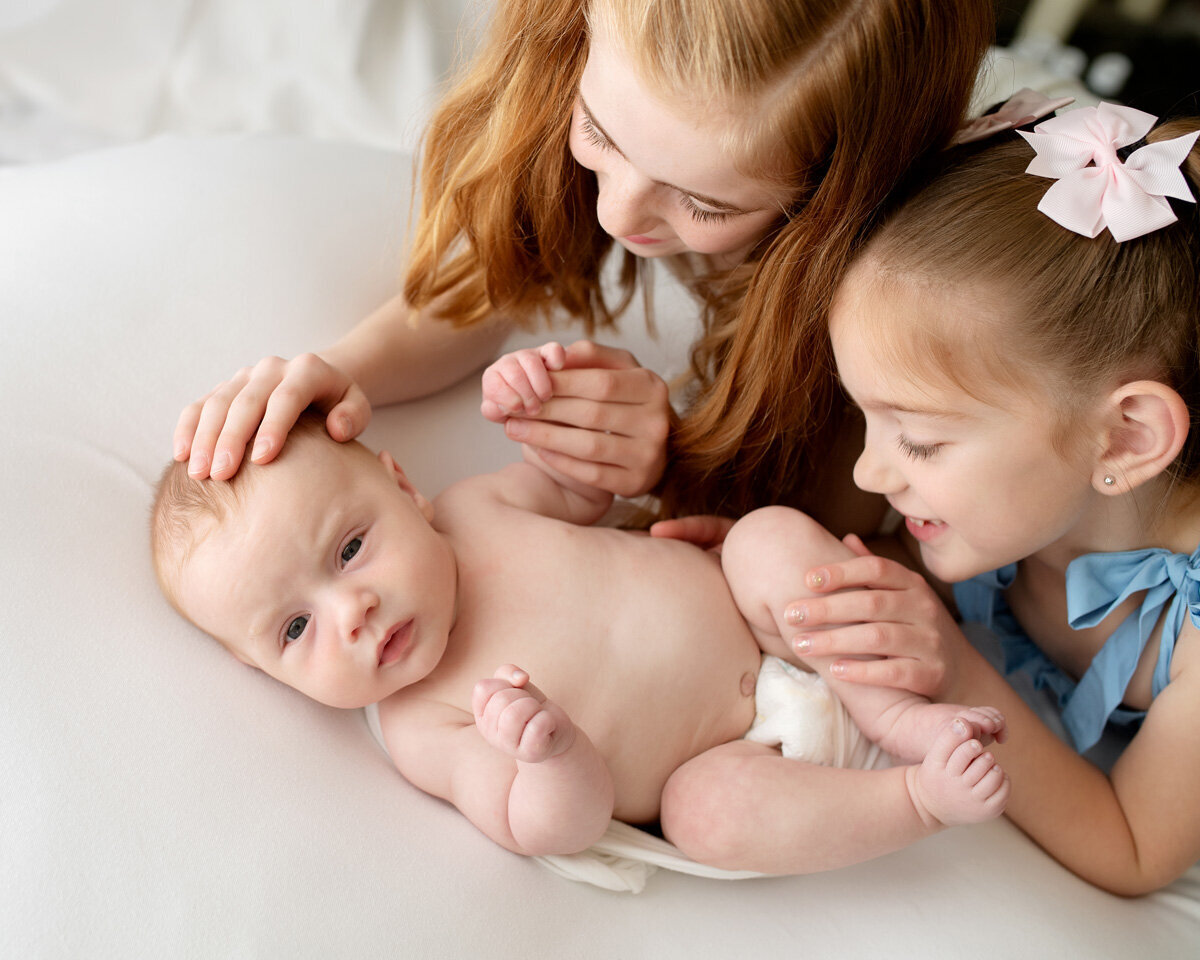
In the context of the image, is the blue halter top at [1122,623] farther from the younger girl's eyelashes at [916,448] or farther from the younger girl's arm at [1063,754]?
the younger girl's eyelashes at [916,448]

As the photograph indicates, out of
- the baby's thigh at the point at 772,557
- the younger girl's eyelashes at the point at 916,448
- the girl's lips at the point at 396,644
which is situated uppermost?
the younger girl's eyelashes at the point at 916,448

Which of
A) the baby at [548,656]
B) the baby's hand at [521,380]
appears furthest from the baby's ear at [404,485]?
the baby's hand at [521,380]

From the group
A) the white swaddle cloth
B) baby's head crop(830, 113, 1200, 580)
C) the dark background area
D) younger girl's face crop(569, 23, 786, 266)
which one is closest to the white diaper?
the white swaddle cloth

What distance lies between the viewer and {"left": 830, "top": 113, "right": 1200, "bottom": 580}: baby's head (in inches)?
33.4

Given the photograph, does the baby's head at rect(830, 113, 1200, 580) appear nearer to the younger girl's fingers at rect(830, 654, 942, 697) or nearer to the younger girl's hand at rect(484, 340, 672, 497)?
the younger girl's fingers at rect(830, 654, 942, 697)

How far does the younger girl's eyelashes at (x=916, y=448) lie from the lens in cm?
93

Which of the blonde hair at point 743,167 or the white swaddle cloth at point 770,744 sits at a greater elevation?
the blonde hair at point 743,167

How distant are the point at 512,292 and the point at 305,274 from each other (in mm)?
259

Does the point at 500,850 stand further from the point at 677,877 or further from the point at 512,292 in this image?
the point at 512,292

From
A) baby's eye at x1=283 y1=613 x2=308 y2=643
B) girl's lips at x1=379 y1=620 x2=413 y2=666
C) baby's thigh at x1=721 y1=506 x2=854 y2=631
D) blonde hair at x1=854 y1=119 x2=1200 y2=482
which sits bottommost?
baby's thigh at x1=721 y1=506 x2=854 y2=631

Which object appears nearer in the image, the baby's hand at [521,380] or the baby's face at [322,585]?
the baby's face at [322,585]

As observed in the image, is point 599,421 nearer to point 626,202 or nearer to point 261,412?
point 626,202

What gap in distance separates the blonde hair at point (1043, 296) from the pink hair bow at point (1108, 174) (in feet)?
0.06

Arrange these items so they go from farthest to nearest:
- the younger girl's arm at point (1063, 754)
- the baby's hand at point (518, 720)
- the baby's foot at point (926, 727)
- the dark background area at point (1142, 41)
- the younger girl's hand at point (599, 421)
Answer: the dark background area at point (1142, 41) < the younger girl's hand at point (599, 421) < the younger girl's arm at point (1063, 754) < the baby's foot at point (926, 727) < the baby's hand at point (518, 720)
